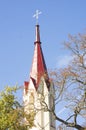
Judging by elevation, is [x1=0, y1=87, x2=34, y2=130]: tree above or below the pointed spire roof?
below

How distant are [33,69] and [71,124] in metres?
23.2

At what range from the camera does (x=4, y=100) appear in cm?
2250

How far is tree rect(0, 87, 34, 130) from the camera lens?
20.5 meters

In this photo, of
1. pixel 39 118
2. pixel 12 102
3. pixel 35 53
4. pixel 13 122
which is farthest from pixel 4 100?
pixel 35 53

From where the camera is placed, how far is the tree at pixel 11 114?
20.5 metres

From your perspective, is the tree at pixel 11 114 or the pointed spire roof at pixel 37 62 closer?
the tree at pixel 11 114

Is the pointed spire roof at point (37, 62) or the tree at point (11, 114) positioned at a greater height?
the pointed spire roof at point (37, 62)

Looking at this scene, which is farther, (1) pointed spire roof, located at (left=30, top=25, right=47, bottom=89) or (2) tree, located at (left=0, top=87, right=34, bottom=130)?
(1) pointed spire roof, located at (left=30, top=25, right=47, bottom=89)

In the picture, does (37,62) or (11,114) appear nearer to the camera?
(11,114)

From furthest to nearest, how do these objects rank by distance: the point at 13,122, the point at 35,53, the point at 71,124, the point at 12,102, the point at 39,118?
the point at 35,53
the point at 39,118
the point at 12,102
the point at 13,122
the point at 71,124

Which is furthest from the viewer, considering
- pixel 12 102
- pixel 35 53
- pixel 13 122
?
pixel 35 53

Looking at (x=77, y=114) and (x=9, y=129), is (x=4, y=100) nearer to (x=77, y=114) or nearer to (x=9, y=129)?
(x=9, y=129)

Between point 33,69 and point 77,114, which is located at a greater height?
point 33,69

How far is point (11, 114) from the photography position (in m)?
20.8
